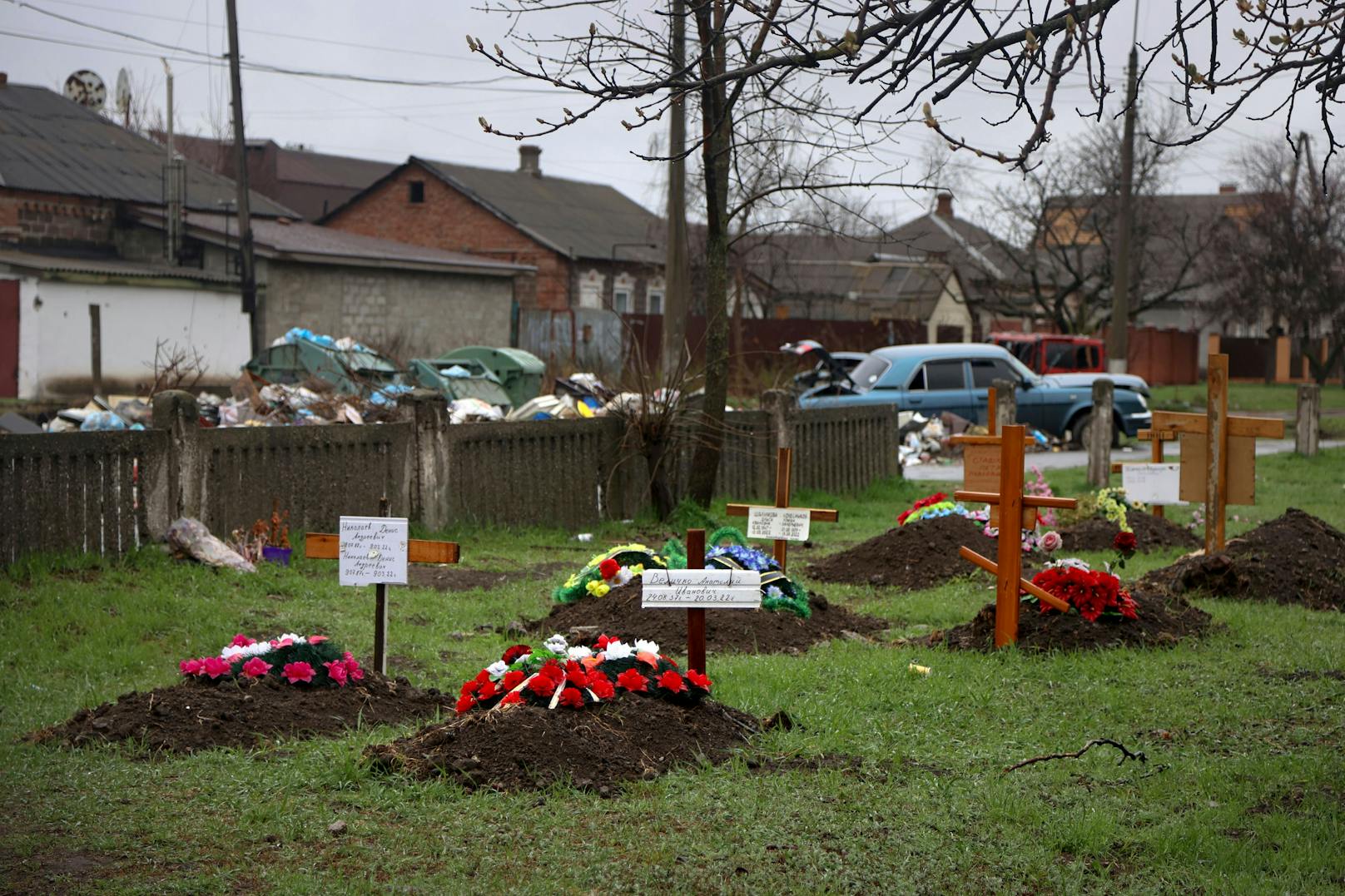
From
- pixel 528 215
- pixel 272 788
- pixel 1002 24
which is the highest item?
pixel 528 215

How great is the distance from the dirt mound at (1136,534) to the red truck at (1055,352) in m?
16.5

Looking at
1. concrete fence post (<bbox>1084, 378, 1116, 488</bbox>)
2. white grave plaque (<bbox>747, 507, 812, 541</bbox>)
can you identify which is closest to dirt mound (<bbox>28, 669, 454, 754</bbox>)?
white grave plaque (<bbox>747, 507, 812, 541</bbox>)

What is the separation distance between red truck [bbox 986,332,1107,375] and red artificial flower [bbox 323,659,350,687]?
961 inches

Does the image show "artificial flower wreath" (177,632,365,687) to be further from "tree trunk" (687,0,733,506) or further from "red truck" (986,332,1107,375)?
"red truck" (986,332,1107,375)

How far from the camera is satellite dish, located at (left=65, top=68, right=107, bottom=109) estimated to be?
46.3m

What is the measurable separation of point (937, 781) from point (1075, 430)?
2006cm

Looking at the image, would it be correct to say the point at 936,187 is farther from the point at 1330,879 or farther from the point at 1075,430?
the point at 1075,430

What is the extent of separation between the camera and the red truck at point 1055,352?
29.3 metres

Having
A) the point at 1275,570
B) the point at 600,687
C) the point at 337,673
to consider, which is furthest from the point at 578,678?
the point at 1275,570

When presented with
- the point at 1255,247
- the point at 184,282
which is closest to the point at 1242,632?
the point at 184,282

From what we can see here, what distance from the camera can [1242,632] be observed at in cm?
850

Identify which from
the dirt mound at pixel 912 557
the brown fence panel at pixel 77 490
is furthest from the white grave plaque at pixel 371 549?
the dirt mound at pixel 912 557

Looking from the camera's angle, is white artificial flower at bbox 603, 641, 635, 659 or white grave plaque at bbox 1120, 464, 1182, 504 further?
white grave plaque at bbox 1120, 464, 1182, 504

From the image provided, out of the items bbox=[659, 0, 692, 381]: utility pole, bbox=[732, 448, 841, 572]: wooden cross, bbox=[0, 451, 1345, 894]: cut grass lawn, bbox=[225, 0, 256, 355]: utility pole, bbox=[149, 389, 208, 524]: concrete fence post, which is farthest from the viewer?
bbox=[225, 0, 256, 355]: utility pole
